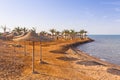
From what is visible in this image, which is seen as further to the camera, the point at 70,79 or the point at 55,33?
the point at 55,33

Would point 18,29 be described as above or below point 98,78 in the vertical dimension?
above

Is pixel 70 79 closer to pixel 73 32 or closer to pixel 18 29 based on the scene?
→ pixel 18 29

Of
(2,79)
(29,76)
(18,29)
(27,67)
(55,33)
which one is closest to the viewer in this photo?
(2,79)

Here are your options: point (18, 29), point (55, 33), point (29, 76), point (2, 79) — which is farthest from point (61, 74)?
point (55, 33)

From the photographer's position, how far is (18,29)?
80625mm

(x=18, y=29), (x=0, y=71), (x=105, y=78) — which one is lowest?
(x=105, y=78)

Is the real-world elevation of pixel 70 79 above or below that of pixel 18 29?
below

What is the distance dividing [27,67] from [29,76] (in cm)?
264

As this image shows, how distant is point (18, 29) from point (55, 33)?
73.2 ft

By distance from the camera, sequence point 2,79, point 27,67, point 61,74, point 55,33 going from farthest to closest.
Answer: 1. point 55,33
2. point 27,67
3. point 61,74
4. point 2,79

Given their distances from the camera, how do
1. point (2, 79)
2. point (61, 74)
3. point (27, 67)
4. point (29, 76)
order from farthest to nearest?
1. point (27, 67)
2. point (61, 74)
3. point (29, 76)
4. point (2, 79)

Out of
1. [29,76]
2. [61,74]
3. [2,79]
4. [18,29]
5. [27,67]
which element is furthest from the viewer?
[18,29]

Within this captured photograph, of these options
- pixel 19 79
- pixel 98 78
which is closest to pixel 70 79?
pixel 98 78

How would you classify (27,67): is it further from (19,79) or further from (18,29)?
(18,29)
